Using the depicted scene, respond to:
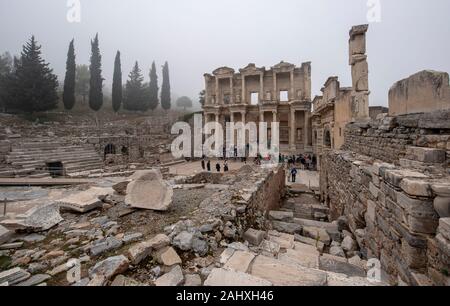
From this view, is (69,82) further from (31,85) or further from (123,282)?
(123,282)

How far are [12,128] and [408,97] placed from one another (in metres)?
30.3

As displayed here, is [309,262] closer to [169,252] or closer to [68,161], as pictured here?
[169,252]

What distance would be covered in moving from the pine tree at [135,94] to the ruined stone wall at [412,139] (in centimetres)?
4219

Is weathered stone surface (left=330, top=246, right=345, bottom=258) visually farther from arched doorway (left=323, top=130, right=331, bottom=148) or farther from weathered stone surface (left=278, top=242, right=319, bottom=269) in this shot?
arched doorway (left=323, top=130, right=331, bottom=148)

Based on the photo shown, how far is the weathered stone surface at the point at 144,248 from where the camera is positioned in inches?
107

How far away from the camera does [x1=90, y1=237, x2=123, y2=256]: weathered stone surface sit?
3011 millimetres

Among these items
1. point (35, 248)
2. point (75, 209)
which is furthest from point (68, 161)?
point (35, 248)

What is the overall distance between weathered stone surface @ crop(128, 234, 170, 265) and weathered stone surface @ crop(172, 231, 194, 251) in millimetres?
128

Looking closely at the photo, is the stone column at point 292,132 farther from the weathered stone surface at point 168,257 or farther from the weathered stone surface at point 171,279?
the weathered stone surface at point 171,279

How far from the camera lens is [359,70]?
9.28 metres

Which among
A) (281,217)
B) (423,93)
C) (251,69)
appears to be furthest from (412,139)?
(251,69)

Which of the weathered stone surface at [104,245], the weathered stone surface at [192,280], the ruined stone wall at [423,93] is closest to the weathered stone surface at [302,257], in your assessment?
the weathered stone surface at [192,280]

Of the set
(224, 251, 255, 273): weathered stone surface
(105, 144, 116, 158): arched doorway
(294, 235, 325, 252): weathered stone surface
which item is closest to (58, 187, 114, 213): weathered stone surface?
(224, 251, 255, 273): weathered stone surface

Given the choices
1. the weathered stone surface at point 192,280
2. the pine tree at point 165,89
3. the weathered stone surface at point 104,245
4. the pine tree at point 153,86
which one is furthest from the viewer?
the pine tree at point 165,89
